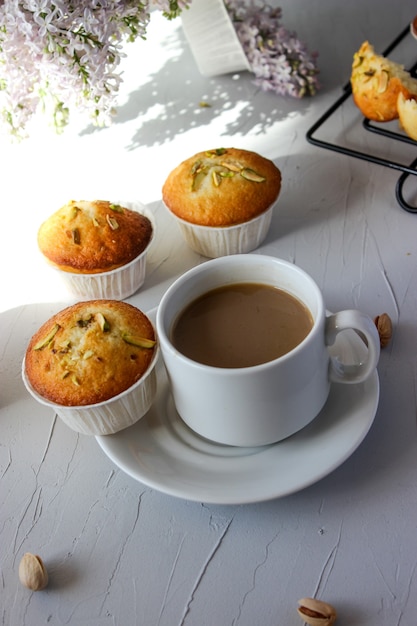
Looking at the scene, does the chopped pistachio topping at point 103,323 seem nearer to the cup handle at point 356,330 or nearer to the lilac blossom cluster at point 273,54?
the cup handle at point 356,330

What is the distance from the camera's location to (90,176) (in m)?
1.47

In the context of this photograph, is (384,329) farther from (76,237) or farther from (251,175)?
(76,237)

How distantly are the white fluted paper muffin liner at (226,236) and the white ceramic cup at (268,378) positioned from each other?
0.27 meters

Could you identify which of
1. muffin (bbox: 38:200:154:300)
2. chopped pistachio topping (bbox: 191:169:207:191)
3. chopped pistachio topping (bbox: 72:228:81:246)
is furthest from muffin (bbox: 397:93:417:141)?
chopped pistachio topping (bbox: 72:228:81:246)

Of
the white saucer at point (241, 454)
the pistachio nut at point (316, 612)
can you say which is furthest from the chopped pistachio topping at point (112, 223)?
the pistachio nut at point (316, 612)

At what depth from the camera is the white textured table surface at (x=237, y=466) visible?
82cm

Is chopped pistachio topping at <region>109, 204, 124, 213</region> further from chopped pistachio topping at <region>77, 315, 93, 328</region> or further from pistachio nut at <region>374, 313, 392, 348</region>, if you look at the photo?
pistachio nut at <region>374, 313, 392, 348</region>

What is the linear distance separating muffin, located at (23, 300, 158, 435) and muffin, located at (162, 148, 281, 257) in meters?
0.28

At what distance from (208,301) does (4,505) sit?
1.18 ft

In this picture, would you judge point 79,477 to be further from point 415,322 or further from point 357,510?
point 415,322

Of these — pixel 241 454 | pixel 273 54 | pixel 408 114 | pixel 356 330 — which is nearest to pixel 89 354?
pixel 241 454

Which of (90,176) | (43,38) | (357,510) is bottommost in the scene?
(357,510)

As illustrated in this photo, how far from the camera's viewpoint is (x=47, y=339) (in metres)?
0.96

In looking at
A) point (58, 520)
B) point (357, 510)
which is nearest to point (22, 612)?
point (58, 520)
